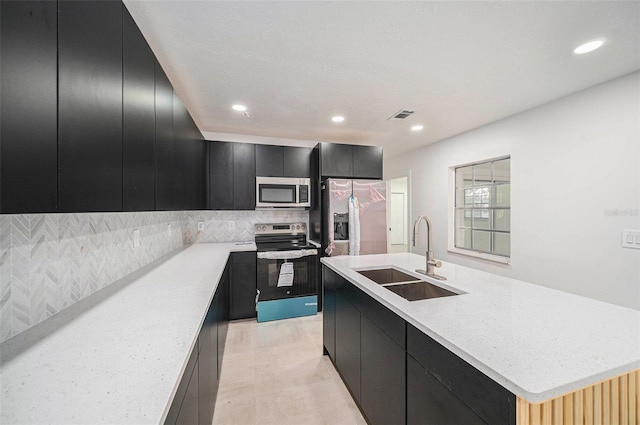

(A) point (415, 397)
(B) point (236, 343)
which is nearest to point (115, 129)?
(A) point (415, 397)

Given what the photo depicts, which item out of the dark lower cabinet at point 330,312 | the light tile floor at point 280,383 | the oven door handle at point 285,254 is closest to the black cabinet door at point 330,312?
the dark lower cabinet at point 330,312

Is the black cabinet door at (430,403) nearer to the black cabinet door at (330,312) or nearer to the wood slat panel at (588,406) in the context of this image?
the wood slat panel at (588,406)

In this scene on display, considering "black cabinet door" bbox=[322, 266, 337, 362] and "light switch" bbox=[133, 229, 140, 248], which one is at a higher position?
"light switch" bbox=[133, 229, 140, 248]

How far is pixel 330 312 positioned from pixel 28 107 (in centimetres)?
208

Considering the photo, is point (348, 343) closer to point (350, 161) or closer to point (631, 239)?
point (350, 161)

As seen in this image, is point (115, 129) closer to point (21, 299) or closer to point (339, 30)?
point (21, 299)

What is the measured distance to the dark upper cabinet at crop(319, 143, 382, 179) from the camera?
331 cm

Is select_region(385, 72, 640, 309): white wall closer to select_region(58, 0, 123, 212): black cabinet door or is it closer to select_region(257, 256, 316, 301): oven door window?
select_region(257, 256, 316, 301): oven door window

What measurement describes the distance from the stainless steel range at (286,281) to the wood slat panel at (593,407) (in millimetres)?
2569

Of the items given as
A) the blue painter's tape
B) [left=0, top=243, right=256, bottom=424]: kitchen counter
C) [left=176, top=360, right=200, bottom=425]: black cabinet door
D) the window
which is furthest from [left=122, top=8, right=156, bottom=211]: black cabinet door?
the window

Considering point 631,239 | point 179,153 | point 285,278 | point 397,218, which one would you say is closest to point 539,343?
point 631,239

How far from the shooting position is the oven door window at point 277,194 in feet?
10.8

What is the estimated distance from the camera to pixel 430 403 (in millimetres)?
979

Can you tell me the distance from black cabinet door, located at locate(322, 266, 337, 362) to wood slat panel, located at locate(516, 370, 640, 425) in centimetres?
141
